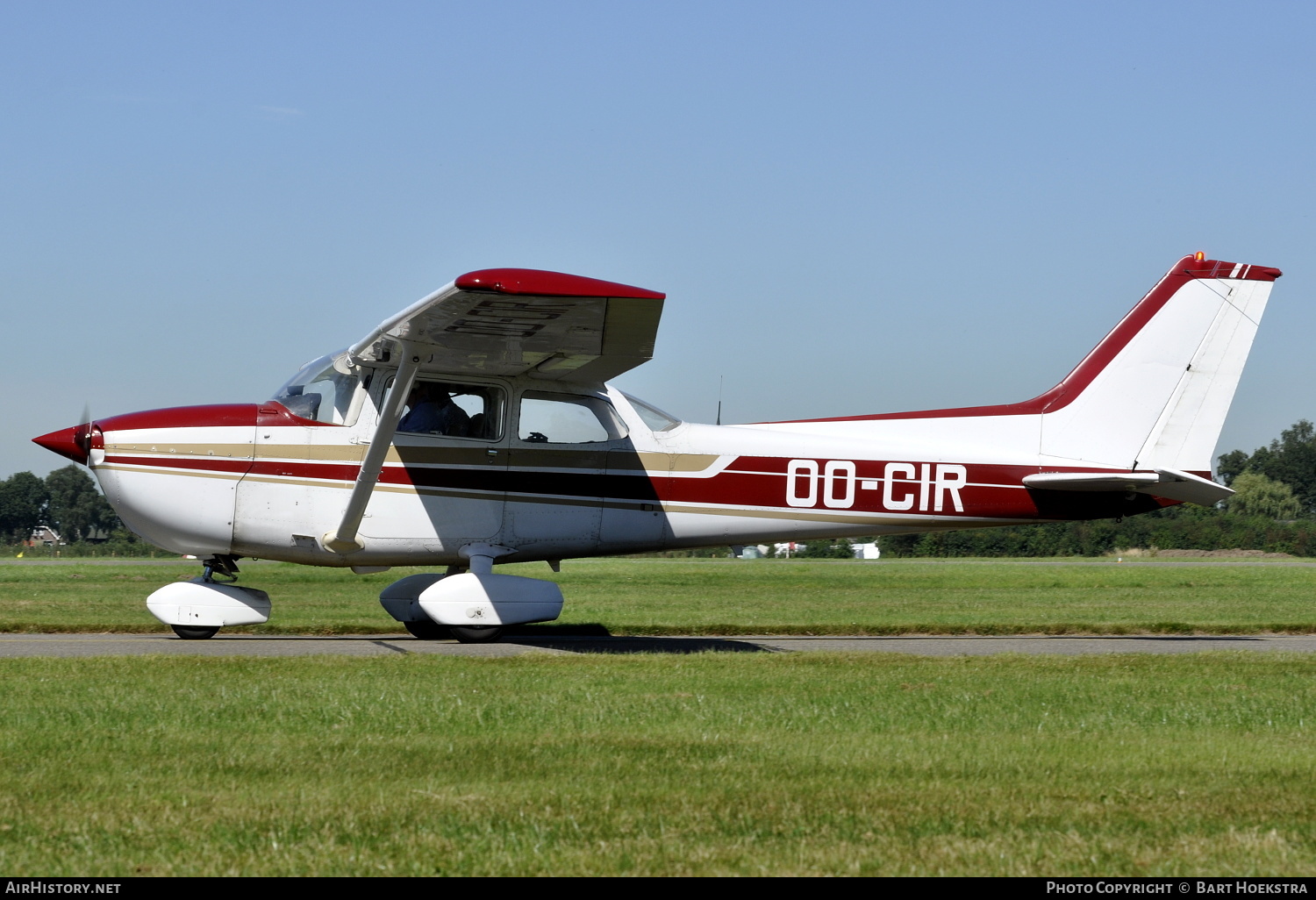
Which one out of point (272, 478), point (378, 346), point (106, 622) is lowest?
point (106, 622)

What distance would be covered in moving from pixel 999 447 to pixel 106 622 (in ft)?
30.3

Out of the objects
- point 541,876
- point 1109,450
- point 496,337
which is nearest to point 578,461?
point 496,337

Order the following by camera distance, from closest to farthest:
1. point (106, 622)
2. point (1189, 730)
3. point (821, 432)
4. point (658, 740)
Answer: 1. point (658, 740)
2. point (1189, 730)
3. point (821, 432)
4. point (106, 622)

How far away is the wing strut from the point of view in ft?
32.6

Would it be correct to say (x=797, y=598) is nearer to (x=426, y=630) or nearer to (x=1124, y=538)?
(x=426, y=630)

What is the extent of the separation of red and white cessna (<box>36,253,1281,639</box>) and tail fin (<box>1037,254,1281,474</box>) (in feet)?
0.06

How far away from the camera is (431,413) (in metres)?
11.0

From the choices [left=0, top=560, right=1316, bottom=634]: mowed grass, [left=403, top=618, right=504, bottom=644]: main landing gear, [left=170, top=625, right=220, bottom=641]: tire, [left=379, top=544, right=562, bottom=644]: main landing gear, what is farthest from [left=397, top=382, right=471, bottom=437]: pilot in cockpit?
[left=0, top=560, right=1316, bottom=634]: mowed grass

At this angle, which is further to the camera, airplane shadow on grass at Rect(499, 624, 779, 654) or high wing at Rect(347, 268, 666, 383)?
airplane shadow on grass at Rect(499, 624, 779, 654)

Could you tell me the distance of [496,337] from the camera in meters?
9.91

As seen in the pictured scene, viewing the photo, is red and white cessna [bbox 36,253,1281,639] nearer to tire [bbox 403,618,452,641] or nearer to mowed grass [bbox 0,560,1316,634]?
tire [bbox 403,618,452,641]

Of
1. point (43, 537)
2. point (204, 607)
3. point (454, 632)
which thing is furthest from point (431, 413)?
point (43, 537)

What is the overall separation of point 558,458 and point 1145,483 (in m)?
5.68

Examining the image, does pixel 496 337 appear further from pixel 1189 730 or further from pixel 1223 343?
pixel 1223 343
